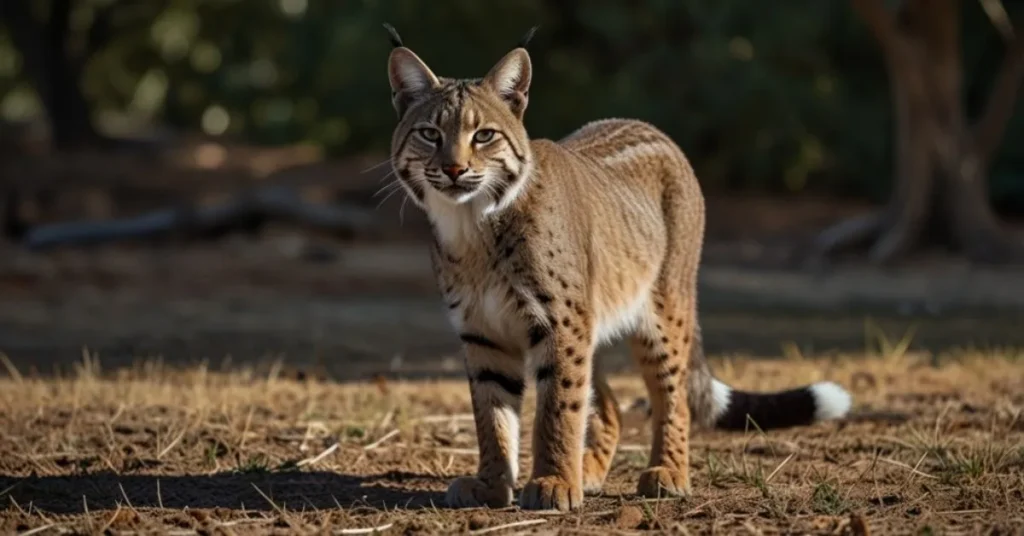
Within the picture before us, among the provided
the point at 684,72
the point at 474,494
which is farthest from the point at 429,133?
the point at 684,72

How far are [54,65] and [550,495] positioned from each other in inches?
995

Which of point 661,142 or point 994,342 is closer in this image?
point 661,142

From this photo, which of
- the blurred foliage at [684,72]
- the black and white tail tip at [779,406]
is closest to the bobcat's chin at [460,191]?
the black and white tail tip at [779,406]

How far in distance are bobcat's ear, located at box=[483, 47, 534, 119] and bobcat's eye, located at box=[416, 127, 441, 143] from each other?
367 mm

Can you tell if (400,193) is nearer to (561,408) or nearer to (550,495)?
(561,408)

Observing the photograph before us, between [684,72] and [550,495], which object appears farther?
[684,72]

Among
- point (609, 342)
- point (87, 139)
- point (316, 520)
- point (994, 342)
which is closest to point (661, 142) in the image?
point (609, 342)

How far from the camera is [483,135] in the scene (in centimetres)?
606

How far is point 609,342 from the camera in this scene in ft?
22.2

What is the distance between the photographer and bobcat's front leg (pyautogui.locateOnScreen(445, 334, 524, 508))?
6203 millimetres

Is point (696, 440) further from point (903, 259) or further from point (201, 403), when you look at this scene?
point (903, 259)

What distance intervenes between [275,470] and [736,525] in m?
2.29

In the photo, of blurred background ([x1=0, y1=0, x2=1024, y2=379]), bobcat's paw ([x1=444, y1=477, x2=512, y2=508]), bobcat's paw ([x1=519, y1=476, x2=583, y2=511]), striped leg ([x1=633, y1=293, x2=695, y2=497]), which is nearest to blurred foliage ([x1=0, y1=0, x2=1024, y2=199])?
blurred background ([x1=0, y1=0, x2=1024, y2=379])

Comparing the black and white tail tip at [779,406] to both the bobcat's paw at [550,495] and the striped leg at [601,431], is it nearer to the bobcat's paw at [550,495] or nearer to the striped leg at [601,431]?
the striped leg at [601,431]
